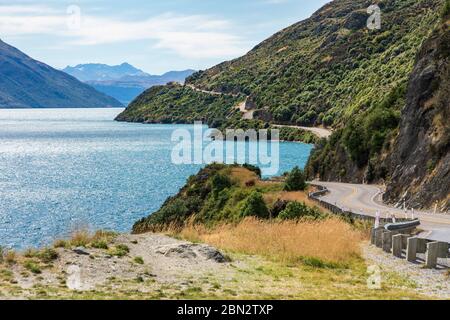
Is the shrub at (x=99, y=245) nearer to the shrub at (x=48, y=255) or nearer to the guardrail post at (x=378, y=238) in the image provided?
the shrub at (x=48, y=255)

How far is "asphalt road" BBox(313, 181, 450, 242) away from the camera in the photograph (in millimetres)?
25992

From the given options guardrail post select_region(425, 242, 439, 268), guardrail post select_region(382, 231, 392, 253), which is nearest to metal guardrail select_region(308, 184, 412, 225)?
guardrail post select_region(382, 231, 392, 253)

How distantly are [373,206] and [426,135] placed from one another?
23.4ft

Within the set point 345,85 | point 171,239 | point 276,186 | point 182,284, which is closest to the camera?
point 182,284

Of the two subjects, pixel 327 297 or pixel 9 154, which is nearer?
pixel 327 297

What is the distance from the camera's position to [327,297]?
515 inches

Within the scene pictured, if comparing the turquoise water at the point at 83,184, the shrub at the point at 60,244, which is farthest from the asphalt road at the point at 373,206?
the turquoise water at the point at 83,184

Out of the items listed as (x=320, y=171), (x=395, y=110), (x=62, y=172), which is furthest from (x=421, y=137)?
(x=62, y=172)

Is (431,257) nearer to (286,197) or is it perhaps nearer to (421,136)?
(286,197)

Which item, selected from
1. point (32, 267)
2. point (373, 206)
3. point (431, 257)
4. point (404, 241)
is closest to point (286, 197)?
point (373, 206)
